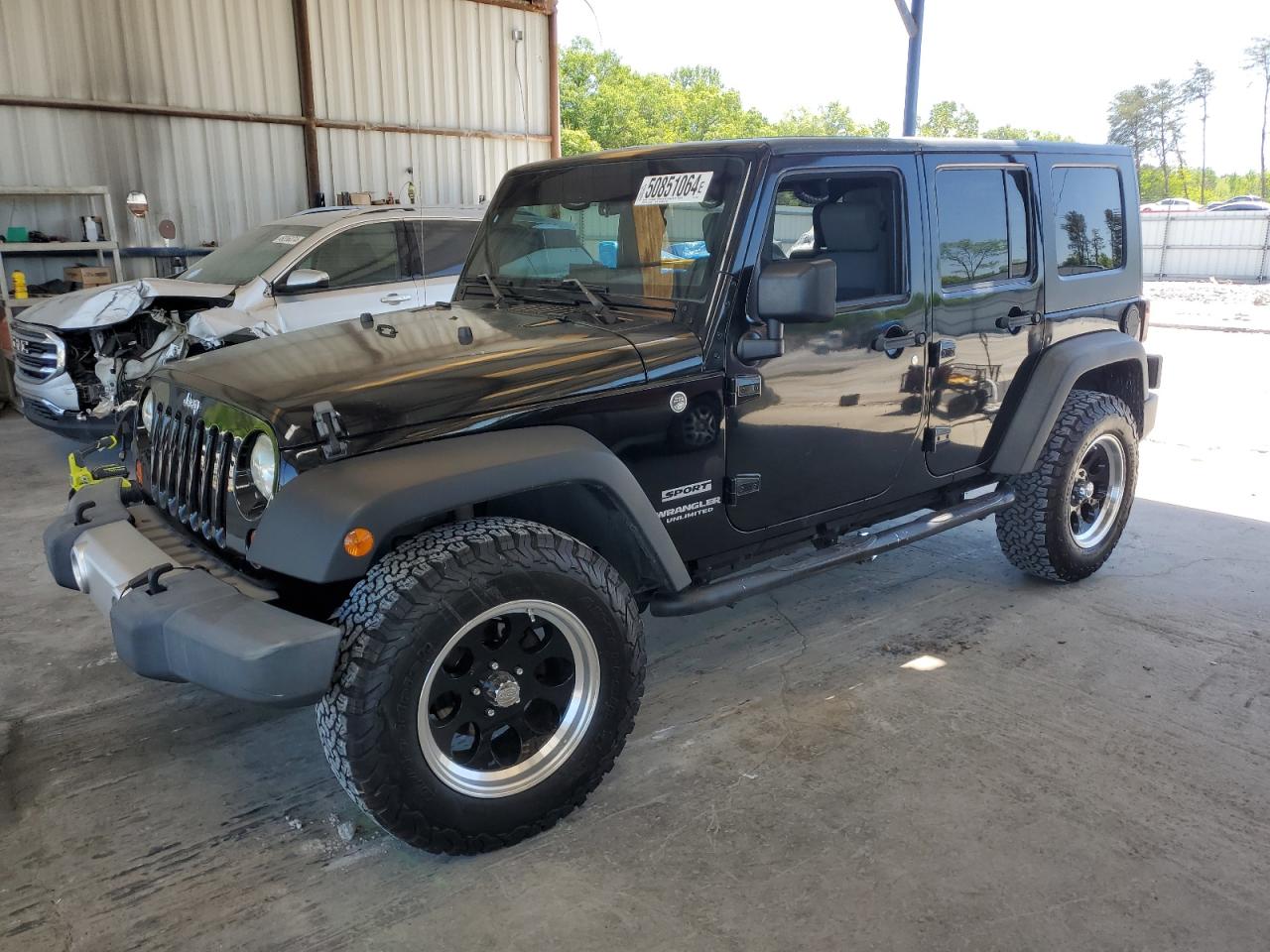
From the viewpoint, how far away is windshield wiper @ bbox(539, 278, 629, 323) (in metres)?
2.94

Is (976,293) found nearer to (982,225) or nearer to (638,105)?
(982,225)

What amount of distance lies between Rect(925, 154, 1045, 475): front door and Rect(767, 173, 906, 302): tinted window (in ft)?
0.62

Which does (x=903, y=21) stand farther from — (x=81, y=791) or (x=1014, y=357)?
(x=81, y=791)

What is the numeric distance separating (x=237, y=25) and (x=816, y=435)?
10.1 meters

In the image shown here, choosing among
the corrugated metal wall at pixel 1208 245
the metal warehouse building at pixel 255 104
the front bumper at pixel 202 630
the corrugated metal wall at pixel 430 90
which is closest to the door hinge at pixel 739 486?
the front bumper at pixel 202 630

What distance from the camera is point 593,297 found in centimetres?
307

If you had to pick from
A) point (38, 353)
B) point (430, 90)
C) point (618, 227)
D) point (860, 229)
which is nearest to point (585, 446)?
point (618, 227)

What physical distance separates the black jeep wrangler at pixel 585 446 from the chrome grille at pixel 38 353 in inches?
167

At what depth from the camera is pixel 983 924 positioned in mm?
2182

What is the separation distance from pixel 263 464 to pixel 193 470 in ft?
1.33

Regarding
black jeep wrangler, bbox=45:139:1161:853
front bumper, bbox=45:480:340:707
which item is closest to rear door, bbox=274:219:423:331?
black jeep wrangler, bbox=45:139:1161:853

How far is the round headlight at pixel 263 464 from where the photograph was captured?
7.61 ft

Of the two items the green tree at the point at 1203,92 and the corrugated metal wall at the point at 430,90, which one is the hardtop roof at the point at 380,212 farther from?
the green tree at the point at 1203,92

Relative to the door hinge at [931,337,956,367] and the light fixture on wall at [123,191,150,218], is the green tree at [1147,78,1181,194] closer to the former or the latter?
the light fixture on wall at [123,191,150,218]
